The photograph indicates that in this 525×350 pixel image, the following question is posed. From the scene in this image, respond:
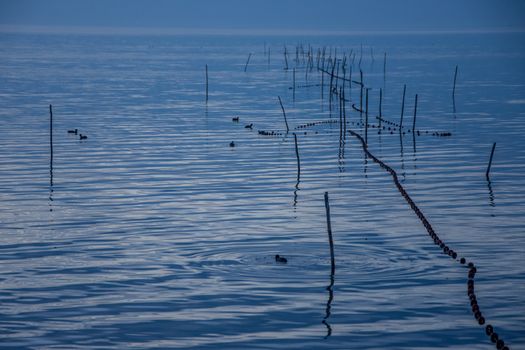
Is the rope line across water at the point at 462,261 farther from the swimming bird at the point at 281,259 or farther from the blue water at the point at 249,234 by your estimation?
the swimming bird at the point at 281,259

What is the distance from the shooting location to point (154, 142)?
40219mm

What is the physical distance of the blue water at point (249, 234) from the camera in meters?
16.5

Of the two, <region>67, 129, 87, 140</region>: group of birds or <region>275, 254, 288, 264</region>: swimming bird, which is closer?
<region>275, 254, 288, 264</region>: swimming bird

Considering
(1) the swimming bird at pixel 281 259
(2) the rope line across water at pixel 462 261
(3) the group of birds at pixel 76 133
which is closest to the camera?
(2) the rope line across water at pixel 462 261

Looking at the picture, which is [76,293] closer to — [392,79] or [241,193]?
[241,193]

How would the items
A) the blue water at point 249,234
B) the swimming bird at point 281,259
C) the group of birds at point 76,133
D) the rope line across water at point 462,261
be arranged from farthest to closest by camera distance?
the group of birds at point 76,133 < the swimming bird at point 281,259 < the blue water at point 249,234 < the rope line across water at point 462,261

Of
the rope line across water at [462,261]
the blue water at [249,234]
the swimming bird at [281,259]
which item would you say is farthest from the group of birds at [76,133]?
the swimming bird at [281,259]

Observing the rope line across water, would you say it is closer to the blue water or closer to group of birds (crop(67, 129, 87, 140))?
the blue water

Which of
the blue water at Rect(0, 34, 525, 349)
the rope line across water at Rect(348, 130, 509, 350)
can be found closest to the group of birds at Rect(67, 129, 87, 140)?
the blue water at Rect(0, 34, 525, 349)

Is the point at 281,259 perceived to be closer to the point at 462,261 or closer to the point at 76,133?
the point at 462,261

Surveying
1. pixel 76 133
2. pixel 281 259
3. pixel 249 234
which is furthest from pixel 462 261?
pixel 76 133

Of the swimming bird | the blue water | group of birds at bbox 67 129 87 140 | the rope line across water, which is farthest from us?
group of birds at bbox 67 129 87 140

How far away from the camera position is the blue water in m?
16.5

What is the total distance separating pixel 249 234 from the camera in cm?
2288
